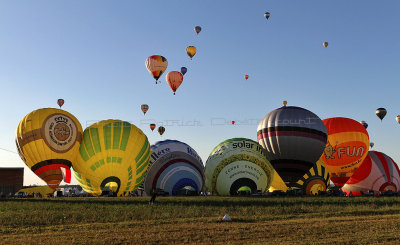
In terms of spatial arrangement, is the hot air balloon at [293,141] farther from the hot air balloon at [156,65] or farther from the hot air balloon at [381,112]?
the hot air balloon at [381,112]

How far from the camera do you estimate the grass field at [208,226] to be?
1039 centimetres

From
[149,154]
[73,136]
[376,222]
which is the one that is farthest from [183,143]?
[376,222]

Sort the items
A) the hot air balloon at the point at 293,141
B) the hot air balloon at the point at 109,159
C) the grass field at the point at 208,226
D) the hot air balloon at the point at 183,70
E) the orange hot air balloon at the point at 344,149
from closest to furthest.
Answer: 1. the grass field at the point at 208,226
2. the hot air balloon at the point at 109,159
3. the hot air balloon at the point at 293,141
4. the orange hot air balloon at the point at 344,149
5. the hot air balloon at the point at 183,70

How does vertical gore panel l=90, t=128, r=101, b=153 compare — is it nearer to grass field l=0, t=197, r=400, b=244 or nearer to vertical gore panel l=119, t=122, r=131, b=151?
vertical gore panel l=119, t=122, r=131, b=151

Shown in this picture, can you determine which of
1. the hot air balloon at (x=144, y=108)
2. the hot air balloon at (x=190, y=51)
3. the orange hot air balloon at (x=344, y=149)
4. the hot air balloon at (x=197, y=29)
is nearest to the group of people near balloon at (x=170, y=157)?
the orange hot air balloon at (x=344, y=149)

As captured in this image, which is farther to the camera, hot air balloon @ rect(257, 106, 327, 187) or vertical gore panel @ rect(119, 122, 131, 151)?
vertical gore panel @ rect(119, 122, 131, 151)

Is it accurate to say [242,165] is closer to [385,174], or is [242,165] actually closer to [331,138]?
[331,138]

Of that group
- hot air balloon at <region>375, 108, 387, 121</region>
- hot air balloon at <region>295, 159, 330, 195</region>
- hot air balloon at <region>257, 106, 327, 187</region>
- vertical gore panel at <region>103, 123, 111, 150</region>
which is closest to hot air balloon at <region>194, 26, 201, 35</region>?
hot air balloon at <region>257, 106, 327, 187</region>

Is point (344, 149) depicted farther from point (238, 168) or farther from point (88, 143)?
point (88, 143)

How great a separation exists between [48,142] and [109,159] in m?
4.42

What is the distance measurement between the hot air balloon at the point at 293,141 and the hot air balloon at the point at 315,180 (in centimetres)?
93

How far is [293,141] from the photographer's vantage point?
99.4ft

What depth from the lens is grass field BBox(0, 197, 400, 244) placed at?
34.1 feet

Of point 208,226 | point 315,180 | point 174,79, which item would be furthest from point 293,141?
point 208,226
